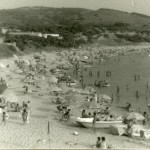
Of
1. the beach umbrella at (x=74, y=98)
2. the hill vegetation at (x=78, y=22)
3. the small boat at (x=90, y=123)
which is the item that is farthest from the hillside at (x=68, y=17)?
the small boat at (x=90, y=123)

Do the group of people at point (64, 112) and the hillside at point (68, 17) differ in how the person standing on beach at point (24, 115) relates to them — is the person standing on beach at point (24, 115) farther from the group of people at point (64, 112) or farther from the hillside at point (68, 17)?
the hillside at point (68, 17)

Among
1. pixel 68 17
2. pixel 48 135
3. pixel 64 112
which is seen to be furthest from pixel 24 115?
pixel 68 17

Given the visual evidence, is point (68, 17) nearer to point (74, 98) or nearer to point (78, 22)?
point (78, 22)

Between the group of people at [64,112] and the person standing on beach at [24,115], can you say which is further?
the group of people at [64,112]

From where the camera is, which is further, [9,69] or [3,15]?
[3,15]

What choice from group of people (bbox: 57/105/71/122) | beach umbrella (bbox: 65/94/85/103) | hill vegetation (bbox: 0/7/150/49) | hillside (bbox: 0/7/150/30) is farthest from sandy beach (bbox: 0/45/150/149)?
hillside (bbox: 0/7/150/30)

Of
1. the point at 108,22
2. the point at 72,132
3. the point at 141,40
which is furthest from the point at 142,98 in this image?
the point at 108,22

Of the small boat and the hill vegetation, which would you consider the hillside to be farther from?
the small boat

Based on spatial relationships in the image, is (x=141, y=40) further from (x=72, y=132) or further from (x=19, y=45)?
(x=72, y=132)
